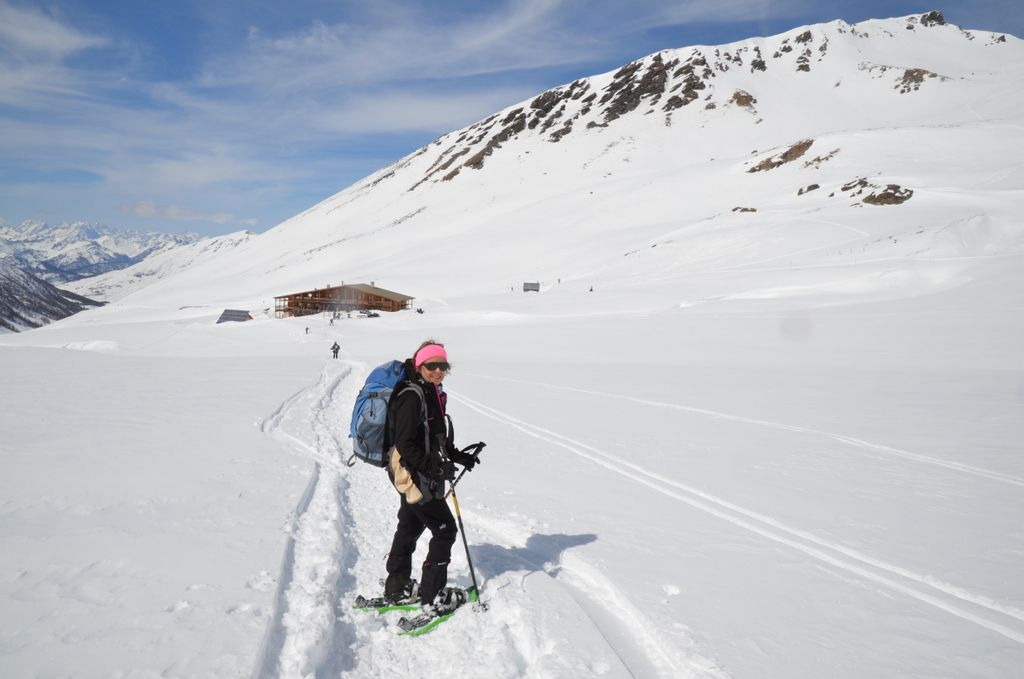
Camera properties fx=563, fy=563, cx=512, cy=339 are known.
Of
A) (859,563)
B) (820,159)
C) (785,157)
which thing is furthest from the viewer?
(785,157)

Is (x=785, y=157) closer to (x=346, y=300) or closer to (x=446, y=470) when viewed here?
(x=346, y=300)

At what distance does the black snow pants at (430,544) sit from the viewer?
14.2 feet

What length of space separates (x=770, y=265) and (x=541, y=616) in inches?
1642

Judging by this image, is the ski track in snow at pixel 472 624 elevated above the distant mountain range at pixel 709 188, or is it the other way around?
the distant mountain range at pixel 709 188

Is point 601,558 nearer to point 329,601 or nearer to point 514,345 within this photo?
point 329,601

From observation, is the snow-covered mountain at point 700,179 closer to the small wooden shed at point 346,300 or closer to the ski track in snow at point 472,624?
the small wooden shed at point 346,300

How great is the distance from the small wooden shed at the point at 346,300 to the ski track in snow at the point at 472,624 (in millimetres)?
55912

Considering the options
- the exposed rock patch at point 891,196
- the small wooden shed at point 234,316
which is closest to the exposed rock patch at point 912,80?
the exposed rock patch at point 891,196

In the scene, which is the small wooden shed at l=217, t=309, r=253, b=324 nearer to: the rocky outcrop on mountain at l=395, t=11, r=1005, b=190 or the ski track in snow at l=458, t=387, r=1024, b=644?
the ski track in snow at l=458, t=387, r=1024, b=644

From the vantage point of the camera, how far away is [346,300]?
63938 mm

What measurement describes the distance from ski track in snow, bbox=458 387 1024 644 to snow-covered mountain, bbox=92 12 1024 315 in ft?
93.5

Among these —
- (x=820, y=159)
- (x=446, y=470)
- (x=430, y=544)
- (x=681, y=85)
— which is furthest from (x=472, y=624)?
(x=681, y=85)

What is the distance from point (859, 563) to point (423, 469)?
427cm

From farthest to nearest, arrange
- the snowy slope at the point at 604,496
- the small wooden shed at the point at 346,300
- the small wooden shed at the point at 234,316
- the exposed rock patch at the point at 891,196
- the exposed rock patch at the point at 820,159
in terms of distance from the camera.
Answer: the exposed rock patch at the point at 820,159 < the small wooden shed at the point at 346,300 < the small wooden shed at the point at 234,316 < the exposed rock patch at the point at 891,196 < the snowy slope at the point at 604,496
